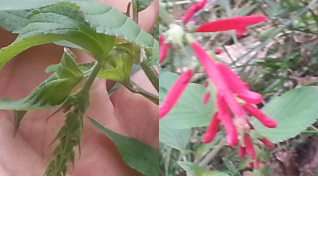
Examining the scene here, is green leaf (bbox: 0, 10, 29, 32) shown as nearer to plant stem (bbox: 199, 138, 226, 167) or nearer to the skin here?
the skin

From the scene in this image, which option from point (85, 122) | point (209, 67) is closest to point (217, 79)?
point (209, 67)

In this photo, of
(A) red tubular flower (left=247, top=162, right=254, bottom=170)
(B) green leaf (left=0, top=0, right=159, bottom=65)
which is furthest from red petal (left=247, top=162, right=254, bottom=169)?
(B) green leaf (left=0, top=0, right=159, bottom=65)

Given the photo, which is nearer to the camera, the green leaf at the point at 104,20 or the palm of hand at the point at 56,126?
the green leaf at the point at 104,20

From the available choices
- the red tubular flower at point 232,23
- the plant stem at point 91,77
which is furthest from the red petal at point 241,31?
the plant stem at point 91,77

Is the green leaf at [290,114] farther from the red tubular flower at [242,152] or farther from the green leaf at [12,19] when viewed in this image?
the green leaf at [12,19]
